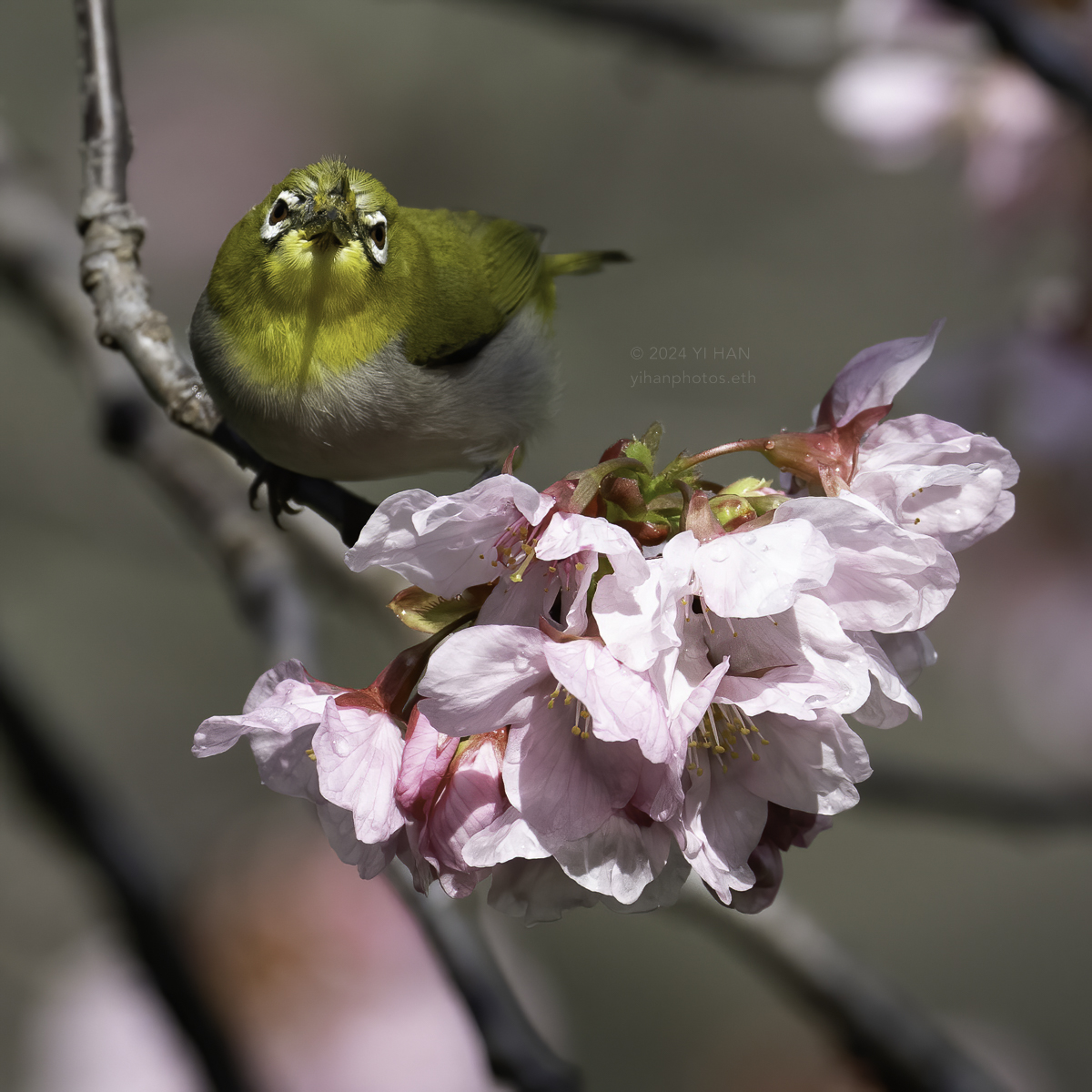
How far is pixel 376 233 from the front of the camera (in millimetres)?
1018

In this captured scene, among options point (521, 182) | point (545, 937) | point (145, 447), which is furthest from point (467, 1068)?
point (521, 182)

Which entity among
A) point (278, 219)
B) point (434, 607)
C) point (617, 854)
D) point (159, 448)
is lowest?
point (159, 448)

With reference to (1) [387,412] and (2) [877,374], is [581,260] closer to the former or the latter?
(1) [387,412]

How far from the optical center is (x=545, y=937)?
4605mm

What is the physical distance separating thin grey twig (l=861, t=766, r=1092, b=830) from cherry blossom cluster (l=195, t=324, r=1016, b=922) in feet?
4.29

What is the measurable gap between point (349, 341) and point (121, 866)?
29.1 inches

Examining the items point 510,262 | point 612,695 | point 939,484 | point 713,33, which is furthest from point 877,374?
point 713,33

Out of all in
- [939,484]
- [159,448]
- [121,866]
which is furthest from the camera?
[159,448]

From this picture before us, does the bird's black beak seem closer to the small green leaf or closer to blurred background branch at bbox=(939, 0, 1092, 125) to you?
the small green leaf

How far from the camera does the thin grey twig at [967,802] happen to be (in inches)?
80.7

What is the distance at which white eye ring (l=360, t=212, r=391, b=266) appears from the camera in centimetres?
100

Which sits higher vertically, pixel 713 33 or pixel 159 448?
pixel 713 33

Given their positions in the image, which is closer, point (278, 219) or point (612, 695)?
point (612, 695)

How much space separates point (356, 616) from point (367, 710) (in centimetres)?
150
